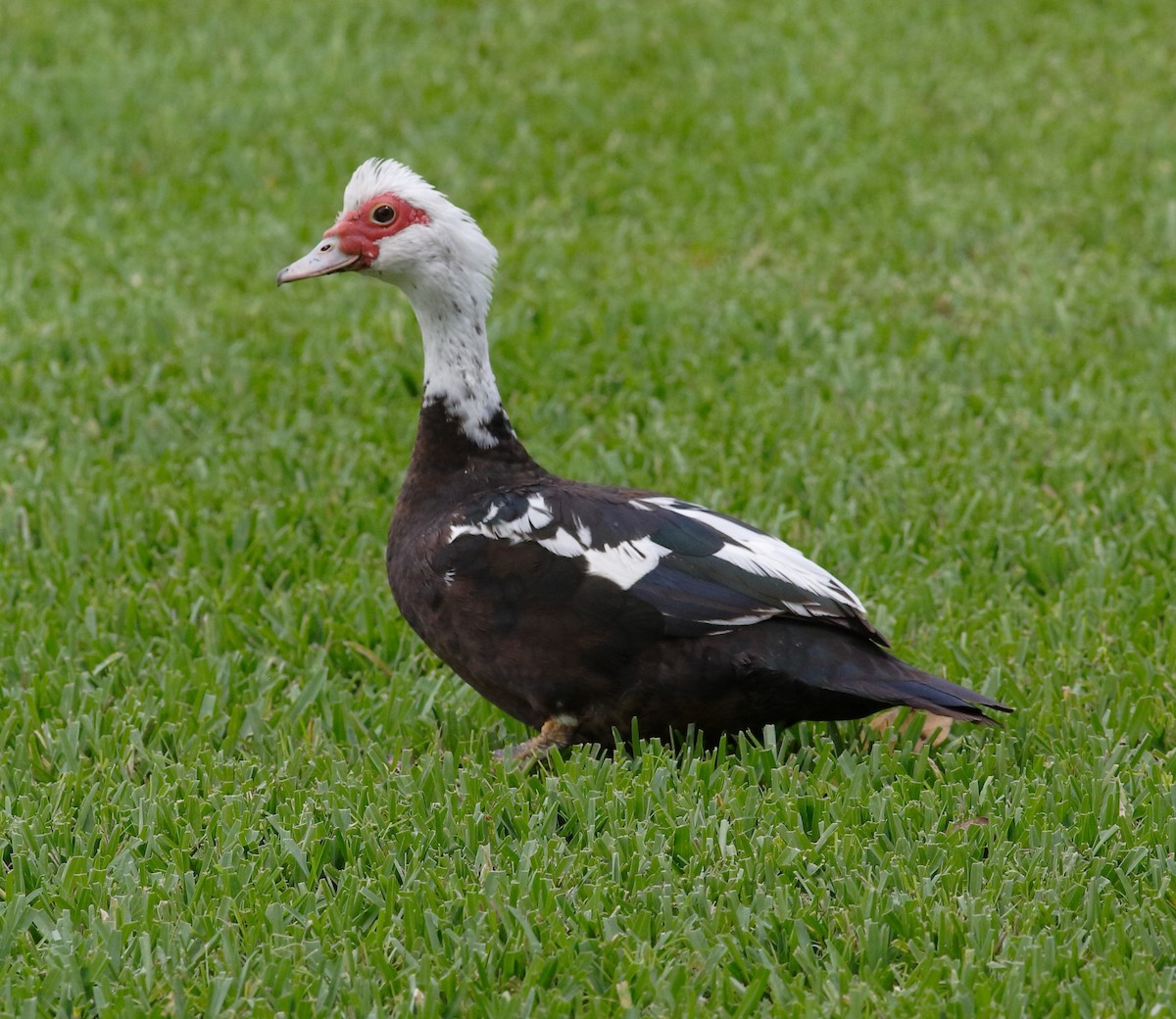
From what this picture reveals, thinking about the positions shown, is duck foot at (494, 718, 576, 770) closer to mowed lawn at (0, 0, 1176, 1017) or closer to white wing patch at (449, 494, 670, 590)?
mowed lawn at (0, 0, 1176, 1017)

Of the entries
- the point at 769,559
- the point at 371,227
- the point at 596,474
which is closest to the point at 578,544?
the point at 769,559

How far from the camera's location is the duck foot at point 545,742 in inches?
155

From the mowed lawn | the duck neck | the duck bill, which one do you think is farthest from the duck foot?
the duck bill

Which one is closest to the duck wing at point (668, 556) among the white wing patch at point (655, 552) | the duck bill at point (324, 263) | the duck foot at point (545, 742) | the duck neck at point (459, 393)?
the white wing patch at point (655, 552)

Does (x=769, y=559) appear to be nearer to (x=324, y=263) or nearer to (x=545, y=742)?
(x=545, y=742)

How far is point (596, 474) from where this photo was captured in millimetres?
5723

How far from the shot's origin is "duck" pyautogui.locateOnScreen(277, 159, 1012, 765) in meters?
3.77

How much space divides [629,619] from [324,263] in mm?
1320

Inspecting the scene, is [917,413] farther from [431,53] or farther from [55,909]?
[431,53]

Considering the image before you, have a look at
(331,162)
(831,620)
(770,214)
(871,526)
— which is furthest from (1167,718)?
(331,162)

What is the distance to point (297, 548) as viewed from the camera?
5.25m

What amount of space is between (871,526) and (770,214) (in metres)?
3.24

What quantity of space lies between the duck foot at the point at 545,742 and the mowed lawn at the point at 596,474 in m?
0.10

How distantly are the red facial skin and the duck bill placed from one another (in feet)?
0.04
